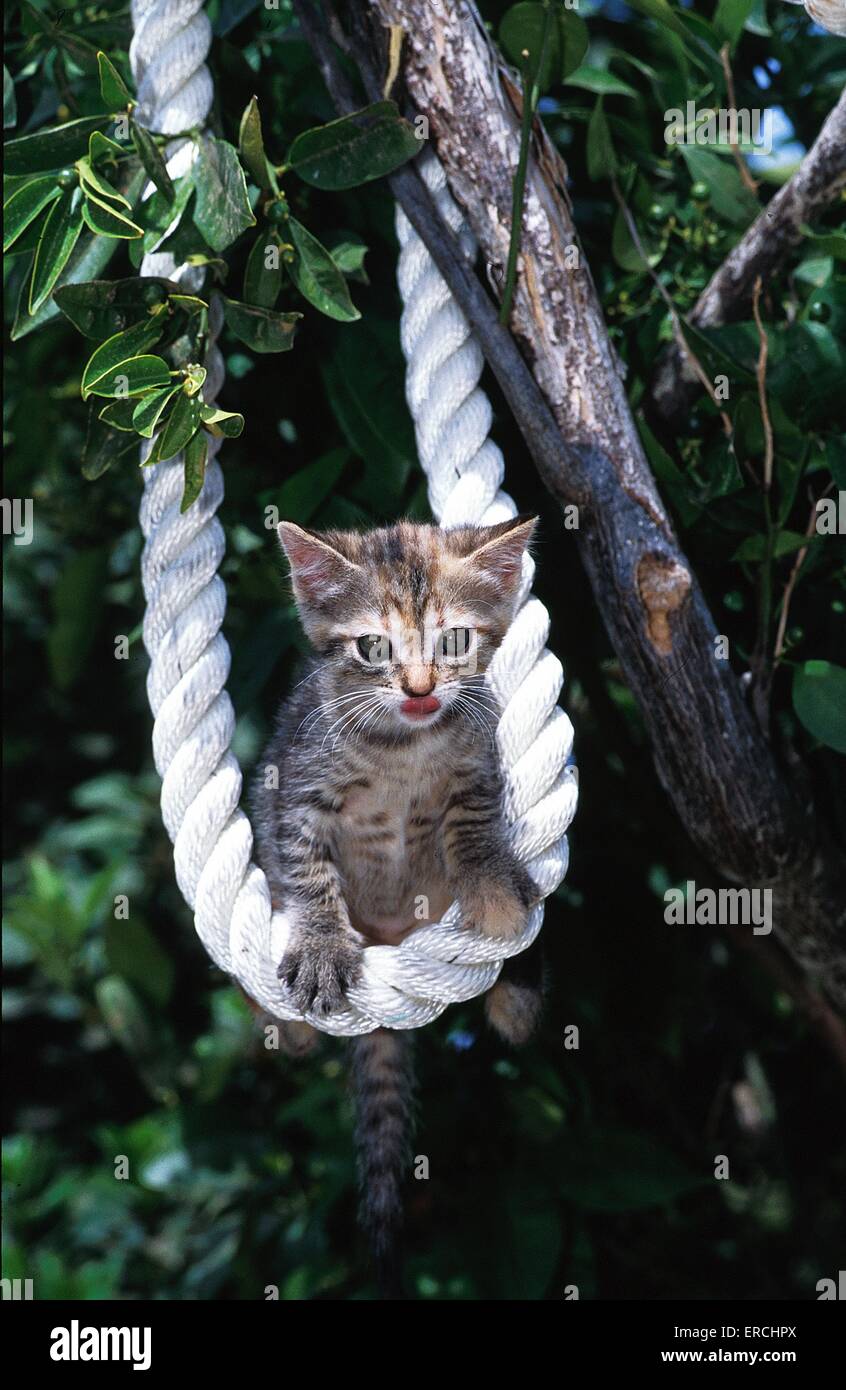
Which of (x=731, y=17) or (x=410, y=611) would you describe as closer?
(x=410, y=611)

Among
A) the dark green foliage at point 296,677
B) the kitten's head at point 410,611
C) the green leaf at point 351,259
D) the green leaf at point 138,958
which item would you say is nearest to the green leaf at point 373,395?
the dark green foliage at point 296,677

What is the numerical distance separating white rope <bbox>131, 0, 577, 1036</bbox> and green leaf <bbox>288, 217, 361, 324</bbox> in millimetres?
117

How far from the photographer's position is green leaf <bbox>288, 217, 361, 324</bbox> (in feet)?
4.98

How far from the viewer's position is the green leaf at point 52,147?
A: 59.3 inches

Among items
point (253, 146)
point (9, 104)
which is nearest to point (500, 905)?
point (253, 146)

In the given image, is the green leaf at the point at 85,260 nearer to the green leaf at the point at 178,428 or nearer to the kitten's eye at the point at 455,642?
the green leaf at the point at 178,428

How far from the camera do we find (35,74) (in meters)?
1.95

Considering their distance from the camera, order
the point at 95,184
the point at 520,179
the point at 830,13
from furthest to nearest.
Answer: the point at 520,179 → the point at 95,184 → the point at 830,13

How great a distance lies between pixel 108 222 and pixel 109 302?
0.08 meters

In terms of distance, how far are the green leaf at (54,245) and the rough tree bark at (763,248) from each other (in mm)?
795

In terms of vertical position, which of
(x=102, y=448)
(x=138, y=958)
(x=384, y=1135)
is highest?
(x=102, y=448)

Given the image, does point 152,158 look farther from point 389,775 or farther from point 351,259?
point 389,775

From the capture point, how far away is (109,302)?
1.43m

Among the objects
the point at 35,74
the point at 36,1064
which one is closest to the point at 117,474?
the point at 35,74
